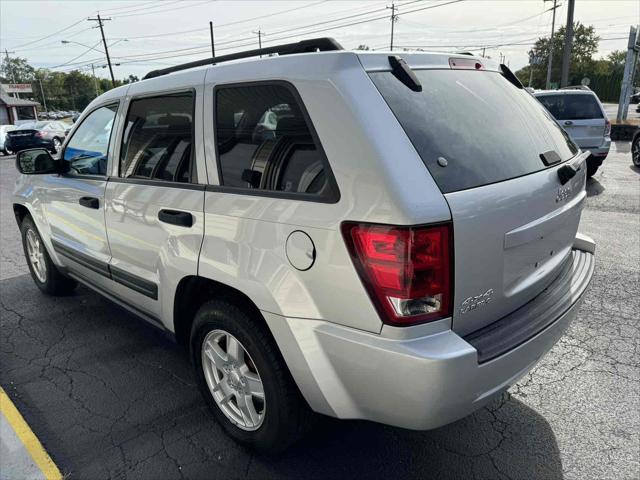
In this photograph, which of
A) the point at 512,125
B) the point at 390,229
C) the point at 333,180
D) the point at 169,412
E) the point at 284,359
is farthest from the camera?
the point at 169,412

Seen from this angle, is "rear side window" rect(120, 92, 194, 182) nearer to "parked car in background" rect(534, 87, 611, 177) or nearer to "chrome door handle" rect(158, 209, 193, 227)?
"chrome door handle" rect(158, 209, 193, 227)

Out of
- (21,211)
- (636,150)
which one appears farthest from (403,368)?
(636,150)

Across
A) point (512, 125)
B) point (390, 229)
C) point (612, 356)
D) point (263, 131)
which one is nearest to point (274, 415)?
point (390, 229)

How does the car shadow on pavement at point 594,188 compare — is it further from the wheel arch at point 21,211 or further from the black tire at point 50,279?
the wheel arch at point 21,211

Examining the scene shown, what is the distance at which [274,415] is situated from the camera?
7.28 ft

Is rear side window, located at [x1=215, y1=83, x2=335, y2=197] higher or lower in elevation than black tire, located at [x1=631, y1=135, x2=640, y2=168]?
higher

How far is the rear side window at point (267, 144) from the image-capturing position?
2004mm

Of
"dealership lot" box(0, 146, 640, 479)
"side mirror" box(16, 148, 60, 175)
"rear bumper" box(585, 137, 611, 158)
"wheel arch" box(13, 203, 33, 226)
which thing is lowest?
"dealership lot" box(0, 146, 640, 479)

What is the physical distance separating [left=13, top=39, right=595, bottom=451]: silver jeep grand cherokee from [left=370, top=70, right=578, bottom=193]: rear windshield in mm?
11

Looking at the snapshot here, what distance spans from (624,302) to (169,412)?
12.3 ft

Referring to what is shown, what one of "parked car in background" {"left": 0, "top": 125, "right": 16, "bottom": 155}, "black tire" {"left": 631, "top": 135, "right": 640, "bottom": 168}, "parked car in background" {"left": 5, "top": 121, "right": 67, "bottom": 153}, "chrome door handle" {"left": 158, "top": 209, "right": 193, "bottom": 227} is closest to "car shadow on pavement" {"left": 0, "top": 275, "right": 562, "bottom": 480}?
"chrome door handle" {"left": 158, "top": 209, "right": 193, "bottom": 227}

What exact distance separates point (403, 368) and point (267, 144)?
3.85 ft

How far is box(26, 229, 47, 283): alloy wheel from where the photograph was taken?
4.55 meters

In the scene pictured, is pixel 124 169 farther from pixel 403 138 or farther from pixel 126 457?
pixel 403 138
